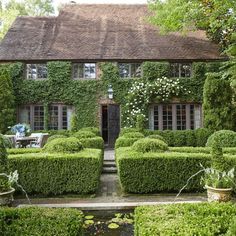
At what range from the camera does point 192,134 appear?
62.5 ft

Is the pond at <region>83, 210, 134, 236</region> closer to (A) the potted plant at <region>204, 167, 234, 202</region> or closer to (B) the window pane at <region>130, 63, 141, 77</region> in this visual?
(A) the potted plant at <region>204, 167, 234, 202</region>

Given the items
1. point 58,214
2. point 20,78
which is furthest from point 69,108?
point 58,214

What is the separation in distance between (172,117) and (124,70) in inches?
163

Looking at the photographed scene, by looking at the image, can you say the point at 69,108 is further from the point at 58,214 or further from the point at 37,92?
the point at 58,214

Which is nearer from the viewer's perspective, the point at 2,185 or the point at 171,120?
the point at 2,185

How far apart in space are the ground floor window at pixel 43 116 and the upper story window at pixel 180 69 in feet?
22.2

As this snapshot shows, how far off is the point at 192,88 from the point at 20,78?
1044 cm

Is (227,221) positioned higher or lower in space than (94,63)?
lower

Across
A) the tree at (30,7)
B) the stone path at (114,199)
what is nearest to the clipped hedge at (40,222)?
the stone path at (114,199)

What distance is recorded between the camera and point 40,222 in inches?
192

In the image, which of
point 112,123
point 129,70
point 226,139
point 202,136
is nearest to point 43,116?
A: point 112,123

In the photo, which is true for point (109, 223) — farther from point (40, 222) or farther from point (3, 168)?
point (3, 168)

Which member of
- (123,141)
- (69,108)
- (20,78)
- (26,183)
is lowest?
(26,183)

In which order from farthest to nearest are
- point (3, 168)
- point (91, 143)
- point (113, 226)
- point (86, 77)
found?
point (86, 77) → point (91, 143) → point (3, 168) → point (113, 226)
